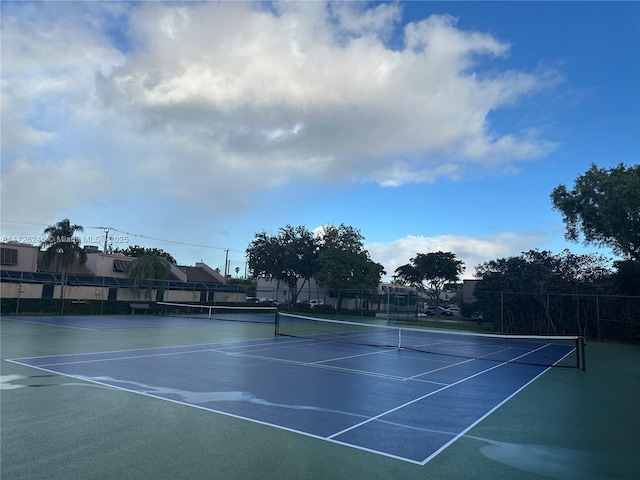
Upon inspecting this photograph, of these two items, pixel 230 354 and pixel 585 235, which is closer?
pixel 230 354

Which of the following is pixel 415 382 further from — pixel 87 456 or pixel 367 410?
pixel 87 456

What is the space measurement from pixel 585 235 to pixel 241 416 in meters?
28.0

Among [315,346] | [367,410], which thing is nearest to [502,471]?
[367,410]

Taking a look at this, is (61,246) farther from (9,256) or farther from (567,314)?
(567,314)

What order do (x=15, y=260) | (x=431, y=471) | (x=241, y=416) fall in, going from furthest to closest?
(x=15, y=260) → (x=241, y=416) → (x=431, y=471)

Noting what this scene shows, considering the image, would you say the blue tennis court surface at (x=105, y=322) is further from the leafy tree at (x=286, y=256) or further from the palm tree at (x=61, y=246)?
the leafy tree at (x=286, y=256)

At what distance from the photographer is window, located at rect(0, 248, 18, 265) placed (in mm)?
38500

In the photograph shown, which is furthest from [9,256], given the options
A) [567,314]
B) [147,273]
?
[567,314]

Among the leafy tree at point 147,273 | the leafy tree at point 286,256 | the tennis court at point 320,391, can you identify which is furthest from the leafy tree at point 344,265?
the tennis court at point 320,391

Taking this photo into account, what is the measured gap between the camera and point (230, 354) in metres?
14.3

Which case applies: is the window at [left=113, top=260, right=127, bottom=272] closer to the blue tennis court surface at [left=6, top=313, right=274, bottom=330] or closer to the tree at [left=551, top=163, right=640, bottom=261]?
the blue tennis court surface at [left=6, top=313, right=274, bottom=330]

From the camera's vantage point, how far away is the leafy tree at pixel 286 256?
48969mm

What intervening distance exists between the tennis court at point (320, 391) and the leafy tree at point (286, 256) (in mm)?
30919

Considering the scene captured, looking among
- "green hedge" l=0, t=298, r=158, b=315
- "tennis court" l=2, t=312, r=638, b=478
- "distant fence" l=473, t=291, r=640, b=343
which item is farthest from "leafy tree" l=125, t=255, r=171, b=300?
"distant fence" l=473, t=291, r=640, b=343
